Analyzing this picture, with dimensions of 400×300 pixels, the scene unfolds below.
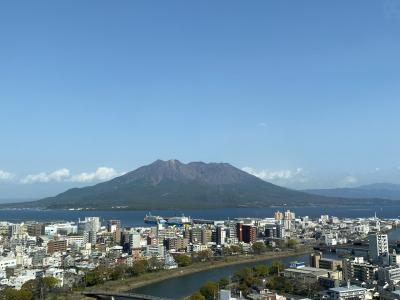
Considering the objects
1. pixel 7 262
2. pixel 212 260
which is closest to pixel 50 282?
pixel 7 262

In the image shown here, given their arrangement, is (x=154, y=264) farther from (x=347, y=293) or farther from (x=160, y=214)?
(x=160, y=214)

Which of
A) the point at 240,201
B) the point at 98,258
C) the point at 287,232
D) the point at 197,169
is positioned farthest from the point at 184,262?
the point at 197,169

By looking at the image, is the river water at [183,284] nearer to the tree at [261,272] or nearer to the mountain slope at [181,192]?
the tree at [261,272]

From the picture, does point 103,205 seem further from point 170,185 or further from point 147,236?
point 147,236

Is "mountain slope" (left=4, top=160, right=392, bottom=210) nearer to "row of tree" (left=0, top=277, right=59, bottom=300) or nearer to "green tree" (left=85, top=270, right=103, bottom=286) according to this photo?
"green tree" (left=85, top=270, right=103, bottom=286)

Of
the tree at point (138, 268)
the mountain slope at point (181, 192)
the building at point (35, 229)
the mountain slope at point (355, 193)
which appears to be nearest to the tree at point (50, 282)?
the tree at point (138, 268)

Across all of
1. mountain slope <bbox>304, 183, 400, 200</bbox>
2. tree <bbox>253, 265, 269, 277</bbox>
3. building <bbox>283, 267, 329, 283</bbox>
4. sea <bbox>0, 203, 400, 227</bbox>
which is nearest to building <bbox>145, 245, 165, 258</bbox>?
tree <bbox>253, 265, 269, 277</bbox>
